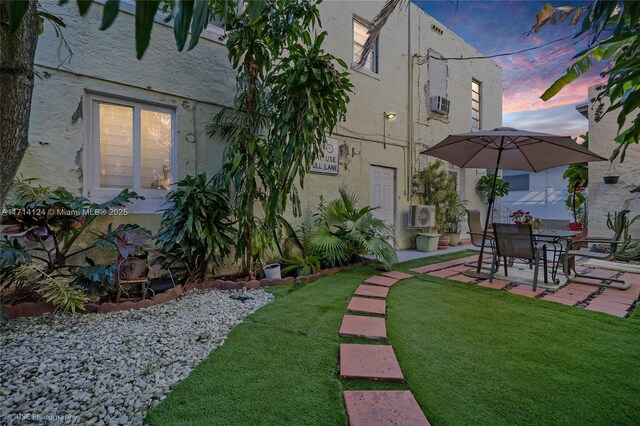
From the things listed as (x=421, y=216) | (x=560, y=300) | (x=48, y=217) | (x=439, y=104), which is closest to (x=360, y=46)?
(x=439, y=104)

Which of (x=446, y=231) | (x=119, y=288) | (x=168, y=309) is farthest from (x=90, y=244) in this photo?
(x=446, y=231)

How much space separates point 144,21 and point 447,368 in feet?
7.21

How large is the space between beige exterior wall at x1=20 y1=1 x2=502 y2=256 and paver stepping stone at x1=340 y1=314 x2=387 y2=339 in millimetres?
2750

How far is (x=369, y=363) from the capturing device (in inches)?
72.6

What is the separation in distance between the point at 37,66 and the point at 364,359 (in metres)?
4.27

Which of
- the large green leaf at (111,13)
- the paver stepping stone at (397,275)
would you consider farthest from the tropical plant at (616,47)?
the paver stepping stone at (397,275)

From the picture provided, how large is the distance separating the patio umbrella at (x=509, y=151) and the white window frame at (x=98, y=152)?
3.74 metres

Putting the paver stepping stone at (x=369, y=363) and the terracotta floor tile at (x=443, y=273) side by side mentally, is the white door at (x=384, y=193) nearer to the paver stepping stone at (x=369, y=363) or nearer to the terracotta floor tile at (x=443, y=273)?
the terracotta floor tile at (x=443, y=273)

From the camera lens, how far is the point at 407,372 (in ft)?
5.77

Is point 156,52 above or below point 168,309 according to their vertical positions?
above

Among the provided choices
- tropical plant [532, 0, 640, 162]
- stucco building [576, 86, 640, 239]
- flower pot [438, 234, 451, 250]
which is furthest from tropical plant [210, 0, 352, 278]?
stucco building [576, 86, 640, 239]

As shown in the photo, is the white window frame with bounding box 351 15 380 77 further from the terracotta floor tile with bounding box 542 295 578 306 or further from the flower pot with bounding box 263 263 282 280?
the terracotta floor tile with bounding box 542 295 578 306

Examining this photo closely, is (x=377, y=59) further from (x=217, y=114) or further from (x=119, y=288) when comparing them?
(x=119, y=288)

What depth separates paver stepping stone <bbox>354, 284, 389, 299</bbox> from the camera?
3234 mm
